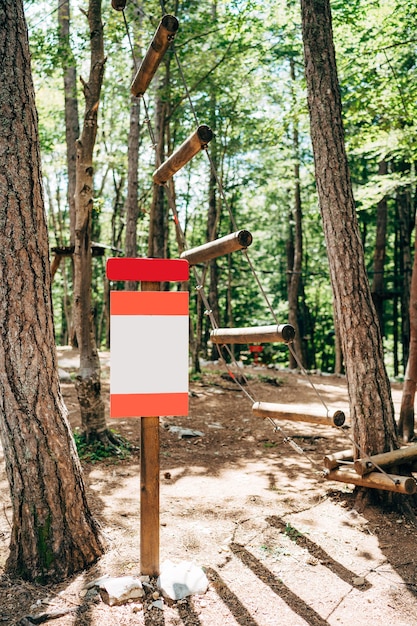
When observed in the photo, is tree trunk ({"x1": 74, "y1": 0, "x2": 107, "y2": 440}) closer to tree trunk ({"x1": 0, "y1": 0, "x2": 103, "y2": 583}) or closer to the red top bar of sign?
tree trunk ({"x1": 0, "y1": 0, "x2": 103, "y2": 583})

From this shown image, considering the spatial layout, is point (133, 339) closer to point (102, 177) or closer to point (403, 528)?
point (403, 528)

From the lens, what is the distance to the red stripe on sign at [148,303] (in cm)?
260

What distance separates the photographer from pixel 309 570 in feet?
10.1

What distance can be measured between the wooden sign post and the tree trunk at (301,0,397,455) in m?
1.86

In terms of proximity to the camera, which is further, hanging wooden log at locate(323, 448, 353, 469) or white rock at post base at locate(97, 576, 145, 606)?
hanging wooden log at locate(323, 448, 353, 469)

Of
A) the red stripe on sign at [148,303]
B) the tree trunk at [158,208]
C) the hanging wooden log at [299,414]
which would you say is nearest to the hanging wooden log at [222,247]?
the red stripe on sign at [148,303]

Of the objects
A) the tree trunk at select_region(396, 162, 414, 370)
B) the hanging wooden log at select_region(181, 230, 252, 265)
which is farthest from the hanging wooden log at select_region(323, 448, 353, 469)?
the tree trunk at select_region(396, 162, 414, 370)

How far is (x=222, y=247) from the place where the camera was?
3.03m

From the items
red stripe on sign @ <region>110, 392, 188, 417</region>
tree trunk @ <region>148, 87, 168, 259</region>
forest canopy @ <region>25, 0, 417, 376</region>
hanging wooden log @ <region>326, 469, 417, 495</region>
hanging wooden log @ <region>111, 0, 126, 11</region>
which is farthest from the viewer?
tree trunk @ <region>148, 87, 168, 259</region>

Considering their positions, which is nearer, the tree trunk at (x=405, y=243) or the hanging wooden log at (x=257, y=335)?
the hanging wooden log at (x=257, y=335)

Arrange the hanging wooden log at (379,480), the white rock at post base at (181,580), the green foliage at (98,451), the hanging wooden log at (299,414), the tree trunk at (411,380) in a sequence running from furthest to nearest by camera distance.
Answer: the tree trunk at (411,380)
the green foliage at (98,451)
the hanging wooden log at (379,480)
the hanging wooden log at (299,414)
the white rock at post base at (181,580)

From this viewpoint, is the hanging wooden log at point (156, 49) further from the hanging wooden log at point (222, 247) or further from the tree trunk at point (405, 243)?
the tree trunk at point (405, 243)

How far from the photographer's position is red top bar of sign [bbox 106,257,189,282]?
2.64 m

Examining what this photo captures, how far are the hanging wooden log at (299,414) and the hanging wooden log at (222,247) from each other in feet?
3.55
